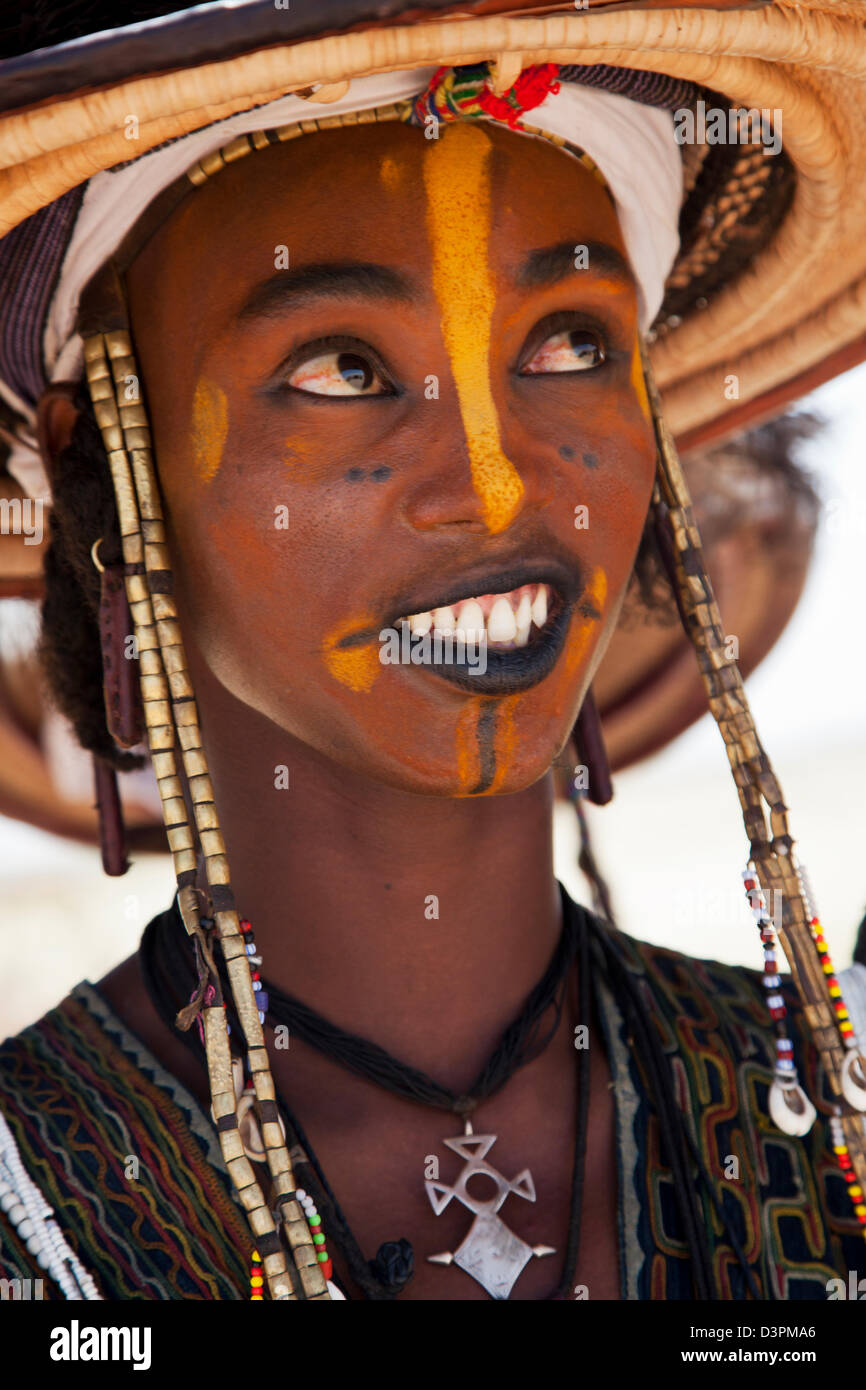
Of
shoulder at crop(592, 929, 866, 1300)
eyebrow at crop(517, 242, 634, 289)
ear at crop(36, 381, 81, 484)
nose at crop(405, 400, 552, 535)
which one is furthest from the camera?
ear at crop(36, 381, 81, 484)

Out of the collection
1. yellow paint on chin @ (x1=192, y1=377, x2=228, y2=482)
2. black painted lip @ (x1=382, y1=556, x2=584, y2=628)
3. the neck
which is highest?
yellow paint on chin @ (x1=192, y1=377, x2=228, y2=482)

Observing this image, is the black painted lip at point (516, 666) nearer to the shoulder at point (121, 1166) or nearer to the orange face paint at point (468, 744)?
the orange face paint at point (468, 744)

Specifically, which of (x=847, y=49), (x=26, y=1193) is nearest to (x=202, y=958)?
(x=26, y=1193)

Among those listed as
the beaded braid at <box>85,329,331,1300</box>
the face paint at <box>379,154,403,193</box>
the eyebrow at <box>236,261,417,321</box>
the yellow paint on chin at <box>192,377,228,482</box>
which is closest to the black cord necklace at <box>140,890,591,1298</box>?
the beaded braid at <box>85,329,331,1300</box>

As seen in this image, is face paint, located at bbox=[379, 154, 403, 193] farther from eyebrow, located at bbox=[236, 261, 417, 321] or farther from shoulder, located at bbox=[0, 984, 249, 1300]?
shoulder, located at bbox=[0, 984, 249, 1300]

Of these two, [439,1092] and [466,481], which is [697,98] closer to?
[466,481]

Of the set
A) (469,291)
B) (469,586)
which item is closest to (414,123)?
(469,291)
